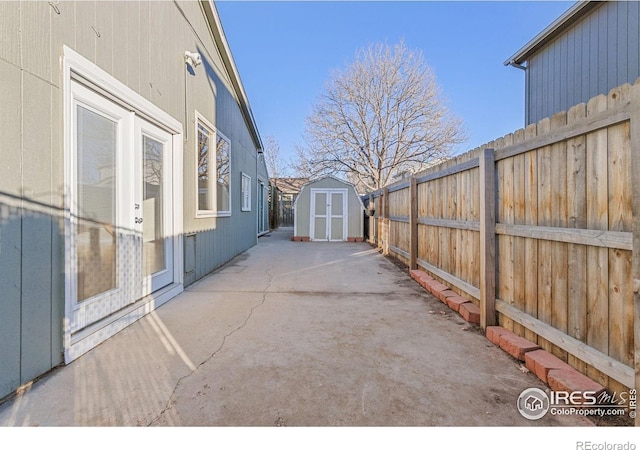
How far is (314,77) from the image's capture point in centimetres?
1814

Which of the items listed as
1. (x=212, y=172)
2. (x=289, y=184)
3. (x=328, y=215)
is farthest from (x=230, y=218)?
(x=289, y=184)

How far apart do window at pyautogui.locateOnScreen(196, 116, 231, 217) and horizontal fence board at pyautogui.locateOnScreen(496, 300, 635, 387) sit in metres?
4.33

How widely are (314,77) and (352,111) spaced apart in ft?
10.0

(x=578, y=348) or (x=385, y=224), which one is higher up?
(x=385, y=224)

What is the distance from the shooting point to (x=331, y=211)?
1120 cm

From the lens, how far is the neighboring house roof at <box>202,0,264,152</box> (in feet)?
17.2

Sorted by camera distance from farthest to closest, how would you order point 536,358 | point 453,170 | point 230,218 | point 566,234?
1. point 230,218
2. point 453,170
3. point 536,358
4. point 566,234

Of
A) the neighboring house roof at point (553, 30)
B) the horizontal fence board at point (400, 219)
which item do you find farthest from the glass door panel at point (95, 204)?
the neighboring house roof at point (553, 30)

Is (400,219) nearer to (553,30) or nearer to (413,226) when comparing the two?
(413,226)

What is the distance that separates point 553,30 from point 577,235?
22.2 ft

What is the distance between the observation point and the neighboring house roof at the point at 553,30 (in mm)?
5441

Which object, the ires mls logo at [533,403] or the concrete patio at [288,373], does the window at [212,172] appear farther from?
the ires mls logo at [533,403]
